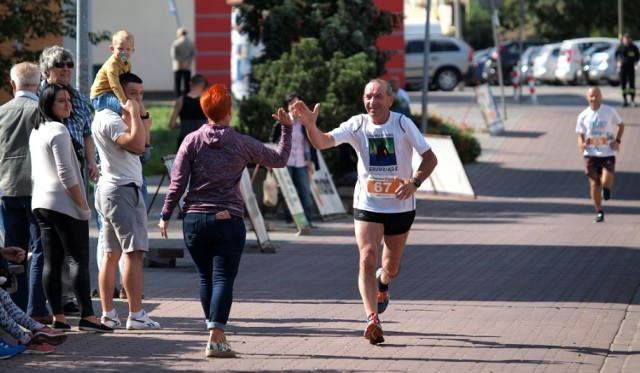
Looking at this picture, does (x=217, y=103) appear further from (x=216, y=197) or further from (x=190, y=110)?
(x=190, y=110)

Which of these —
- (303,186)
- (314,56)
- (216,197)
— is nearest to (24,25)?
(303,186)

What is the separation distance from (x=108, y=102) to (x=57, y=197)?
117 cm

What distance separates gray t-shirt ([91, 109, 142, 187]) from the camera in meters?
9.78

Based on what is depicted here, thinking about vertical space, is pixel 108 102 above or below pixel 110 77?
below

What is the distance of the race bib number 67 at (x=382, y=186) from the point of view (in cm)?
962

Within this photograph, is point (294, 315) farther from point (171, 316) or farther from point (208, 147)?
point (208, 147)

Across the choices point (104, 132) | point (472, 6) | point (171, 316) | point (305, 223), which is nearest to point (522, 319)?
point (171, 316)

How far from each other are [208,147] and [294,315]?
7.52 feet

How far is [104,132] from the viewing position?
9812 mm

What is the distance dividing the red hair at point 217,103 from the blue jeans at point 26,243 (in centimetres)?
174

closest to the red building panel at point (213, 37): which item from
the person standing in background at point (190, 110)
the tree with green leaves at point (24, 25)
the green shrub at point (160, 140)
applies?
the green shrub at point (160, 140)

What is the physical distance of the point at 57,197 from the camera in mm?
9359

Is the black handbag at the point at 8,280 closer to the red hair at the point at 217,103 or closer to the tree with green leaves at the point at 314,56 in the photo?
the red hair at the point at 217,103

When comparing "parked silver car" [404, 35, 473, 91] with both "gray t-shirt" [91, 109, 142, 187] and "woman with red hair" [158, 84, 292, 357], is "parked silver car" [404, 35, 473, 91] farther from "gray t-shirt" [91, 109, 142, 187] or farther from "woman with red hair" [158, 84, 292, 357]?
"woman with red hair" [158, 84, 292, 357]
